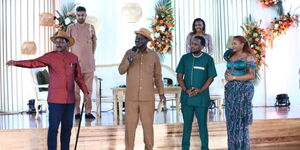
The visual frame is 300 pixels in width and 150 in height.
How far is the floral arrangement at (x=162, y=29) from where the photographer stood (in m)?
10.5

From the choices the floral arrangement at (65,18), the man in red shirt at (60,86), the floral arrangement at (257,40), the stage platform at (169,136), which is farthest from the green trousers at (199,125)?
the floral arrangement at (257,40)

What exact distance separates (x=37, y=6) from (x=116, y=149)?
18.9 feet

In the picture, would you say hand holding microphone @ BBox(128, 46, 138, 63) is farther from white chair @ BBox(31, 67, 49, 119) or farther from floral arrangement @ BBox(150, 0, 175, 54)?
floral arrangement @ BBox(150, 0, 175, 54)

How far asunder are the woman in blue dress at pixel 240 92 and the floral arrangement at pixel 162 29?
5.03 meters

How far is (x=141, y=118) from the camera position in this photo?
530cm

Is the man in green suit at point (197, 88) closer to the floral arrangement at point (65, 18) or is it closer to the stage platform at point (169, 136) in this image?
the stage platform at point (169, 136)

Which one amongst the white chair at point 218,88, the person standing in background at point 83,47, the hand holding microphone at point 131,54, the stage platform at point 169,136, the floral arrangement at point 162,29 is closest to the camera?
the hand holding microphone at point 131,54

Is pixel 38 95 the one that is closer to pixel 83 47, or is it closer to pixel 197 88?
pixel 83 47

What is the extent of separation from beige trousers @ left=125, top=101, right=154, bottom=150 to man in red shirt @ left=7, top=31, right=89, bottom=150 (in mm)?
676

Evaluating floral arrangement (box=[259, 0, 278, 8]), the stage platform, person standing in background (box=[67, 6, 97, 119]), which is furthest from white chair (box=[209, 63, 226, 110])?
person standing in background (box=[67, 6, 97, 119])

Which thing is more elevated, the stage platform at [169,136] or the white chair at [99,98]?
the white chair at [99,98]

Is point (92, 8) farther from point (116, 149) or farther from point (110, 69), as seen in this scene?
point (116, 149)

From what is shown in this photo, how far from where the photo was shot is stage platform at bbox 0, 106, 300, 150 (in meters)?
5.86

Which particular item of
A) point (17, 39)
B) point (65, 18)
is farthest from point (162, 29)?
point (17, 39)
